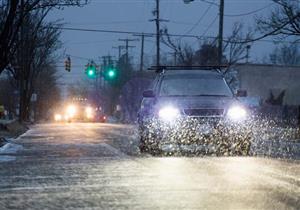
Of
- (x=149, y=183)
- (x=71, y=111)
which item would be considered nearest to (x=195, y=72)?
(x=149, y=183)

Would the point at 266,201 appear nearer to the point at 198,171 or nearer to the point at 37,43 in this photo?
the point at 198,171

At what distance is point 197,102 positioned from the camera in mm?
15109

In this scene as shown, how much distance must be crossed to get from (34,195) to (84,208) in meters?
1.28

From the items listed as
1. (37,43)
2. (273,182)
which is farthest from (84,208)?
(37,43)

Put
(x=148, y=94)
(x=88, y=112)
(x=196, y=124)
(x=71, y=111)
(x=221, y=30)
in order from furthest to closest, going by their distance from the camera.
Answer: (x=71, y=111) → (x=88, y=112) → (x=221, y=30) → (x=148, y=94) → (x=196, y=124)

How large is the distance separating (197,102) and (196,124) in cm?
59

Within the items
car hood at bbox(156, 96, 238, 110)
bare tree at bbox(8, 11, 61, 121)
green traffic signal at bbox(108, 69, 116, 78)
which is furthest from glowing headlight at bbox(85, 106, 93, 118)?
car hood at bbox(156, 96, 238, 110)

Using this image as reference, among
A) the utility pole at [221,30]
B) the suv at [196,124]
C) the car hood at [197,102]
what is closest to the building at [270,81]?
the utility pole at [221,30]

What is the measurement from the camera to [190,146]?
1508 cm

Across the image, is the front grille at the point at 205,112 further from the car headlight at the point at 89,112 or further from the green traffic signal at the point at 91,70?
the car headlight at the point at 89,112

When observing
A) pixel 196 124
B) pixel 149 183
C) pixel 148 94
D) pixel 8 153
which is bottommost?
pixel 8 153

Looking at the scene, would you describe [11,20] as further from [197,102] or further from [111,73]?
[111,73]

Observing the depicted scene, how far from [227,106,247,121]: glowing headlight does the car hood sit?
145mm

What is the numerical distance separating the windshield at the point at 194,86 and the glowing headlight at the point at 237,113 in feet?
3.34
